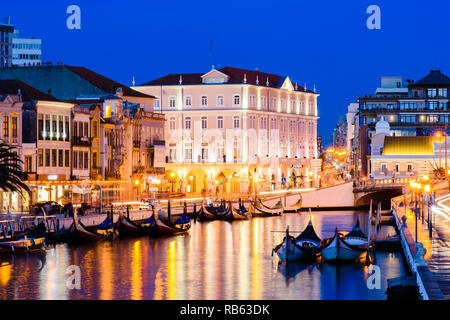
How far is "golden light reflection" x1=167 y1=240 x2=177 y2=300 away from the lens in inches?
1532

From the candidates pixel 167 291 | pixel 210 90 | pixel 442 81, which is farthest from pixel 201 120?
pixel 167 291

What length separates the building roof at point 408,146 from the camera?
349ft

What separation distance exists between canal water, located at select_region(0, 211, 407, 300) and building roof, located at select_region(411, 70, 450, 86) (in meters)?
71.0

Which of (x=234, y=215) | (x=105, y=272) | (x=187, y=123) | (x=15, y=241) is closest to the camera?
(x=105, y=272)

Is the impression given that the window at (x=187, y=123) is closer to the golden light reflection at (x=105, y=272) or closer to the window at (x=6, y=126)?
the window at (x=6, y=126)

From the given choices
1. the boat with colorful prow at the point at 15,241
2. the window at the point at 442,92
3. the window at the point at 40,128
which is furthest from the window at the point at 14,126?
the window at the point at 442,92

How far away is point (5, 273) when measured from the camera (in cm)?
4275

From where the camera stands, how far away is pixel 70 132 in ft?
239

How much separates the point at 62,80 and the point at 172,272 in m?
43.8

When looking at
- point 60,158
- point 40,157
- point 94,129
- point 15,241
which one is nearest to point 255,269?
point 15,241

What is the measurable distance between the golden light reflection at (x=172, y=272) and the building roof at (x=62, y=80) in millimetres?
29674

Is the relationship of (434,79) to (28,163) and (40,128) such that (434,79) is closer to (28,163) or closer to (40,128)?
(40,128)

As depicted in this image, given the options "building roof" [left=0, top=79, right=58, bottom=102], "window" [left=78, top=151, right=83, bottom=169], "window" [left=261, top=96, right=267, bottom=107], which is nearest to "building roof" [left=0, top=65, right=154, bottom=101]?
"window" [left=78, top=151, right=83, bottom=169]
